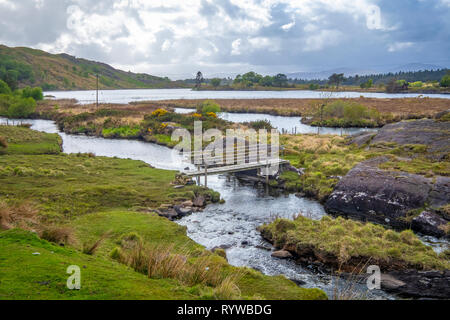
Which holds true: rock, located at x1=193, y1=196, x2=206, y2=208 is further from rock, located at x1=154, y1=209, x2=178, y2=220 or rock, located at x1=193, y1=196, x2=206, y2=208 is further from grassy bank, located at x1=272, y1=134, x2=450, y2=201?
grassy bank, located at x1=272, y1=134, x2=450, y2=201

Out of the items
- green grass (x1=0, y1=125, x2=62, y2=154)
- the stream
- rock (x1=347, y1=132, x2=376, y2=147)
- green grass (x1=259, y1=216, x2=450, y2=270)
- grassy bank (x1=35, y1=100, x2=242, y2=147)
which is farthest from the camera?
grassy bank (x1=35, y1=100, x2=242, y2=147)

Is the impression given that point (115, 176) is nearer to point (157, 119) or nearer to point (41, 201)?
point (41, 201)

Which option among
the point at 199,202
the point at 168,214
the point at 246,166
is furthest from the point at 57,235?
the point at 246,166

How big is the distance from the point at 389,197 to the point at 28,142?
43.9 meters

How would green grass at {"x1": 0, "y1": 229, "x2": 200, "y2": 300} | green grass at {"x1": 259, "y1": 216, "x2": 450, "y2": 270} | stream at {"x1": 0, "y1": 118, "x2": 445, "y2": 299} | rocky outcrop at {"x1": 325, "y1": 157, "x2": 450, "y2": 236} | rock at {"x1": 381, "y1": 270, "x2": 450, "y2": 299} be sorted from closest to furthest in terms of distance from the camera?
1. green grass at {"x1": 0, "y1": 229, "x2": 200, "y2": 300}
2. rock at {"x1": 381, "y1": 270, "x2": 450, "y2": 299}
3. stream at {"x1": 0, "y1": 118, "x2": 445, "y2": 299}
4. green grass at {"x1": 259, "y1": 216, "x2": 450, "y2": 270}
5. rocky outcrop at {"x1": 325, "y1": 157, "x2": 450, "y2": 236}

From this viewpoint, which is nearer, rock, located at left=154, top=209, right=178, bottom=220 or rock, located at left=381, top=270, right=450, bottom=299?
rock, located at left=381, top=270, right=450, bottom=299

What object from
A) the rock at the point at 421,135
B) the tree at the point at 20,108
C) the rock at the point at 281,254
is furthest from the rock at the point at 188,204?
the tree at the point at 20,108

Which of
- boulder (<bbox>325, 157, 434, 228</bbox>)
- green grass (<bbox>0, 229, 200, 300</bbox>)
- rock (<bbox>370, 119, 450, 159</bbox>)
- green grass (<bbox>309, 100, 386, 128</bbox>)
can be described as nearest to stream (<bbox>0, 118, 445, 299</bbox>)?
boulder (<bbox>325, 157, 434, 228</bbox>)

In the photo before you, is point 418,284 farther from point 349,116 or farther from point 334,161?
point 349,116

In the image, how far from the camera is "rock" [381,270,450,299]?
14.1m

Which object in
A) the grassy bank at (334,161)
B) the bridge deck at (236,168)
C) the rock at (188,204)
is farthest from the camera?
the bridge deck at (236,168)

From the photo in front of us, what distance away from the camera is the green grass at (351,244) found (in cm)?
1639

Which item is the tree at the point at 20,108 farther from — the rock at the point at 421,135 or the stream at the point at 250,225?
the rock at the point at 421,135

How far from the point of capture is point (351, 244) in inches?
693
